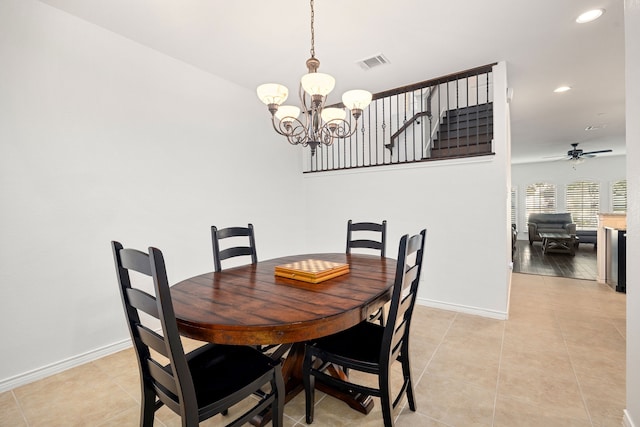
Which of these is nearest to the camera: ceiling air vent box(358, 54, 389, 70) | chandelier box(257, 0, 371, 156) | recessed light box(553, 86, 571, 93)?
chandelier box(257, 0, 371, 156)

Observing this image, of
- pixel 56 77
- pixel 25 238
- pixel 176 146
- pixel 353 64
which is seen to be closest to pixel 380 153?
pixel 353 64

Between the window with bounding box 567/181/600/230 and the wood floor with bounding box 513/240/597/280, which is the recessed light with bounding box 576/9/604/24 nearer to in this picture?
the wood floor with bounding box 513/240/597/280

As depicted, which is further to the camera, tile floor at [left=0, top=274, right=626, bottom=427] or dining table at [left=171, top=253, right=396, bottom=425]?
tile floor at [left=0, top=274, right=626, bottom=427]

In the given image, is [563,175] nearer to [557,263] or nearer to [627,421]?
[557,263]

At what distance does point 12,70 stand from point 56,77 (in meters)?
0.23

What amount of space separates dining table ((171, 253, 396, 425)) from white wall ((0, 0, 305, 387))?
129cm

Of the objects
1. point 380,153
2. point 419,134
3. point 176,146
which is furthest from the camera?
point 380,153

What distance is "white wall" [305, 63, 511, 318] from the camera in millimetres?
2977

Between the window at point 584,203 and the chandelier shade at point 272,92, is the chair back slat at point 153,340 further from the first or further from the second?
the window at point 584,203

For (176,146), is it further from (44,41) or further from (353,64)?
(353,64)

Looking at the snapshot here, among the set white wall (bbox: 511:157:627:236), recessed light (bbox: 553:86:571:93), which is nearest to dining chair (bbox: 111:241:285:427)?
recessed light (bbox: 553:86:571:93)

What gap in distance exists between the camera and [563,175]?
9539mm

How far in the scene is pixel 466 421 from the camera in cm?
159

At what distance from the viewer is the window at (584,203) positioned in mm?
9039
